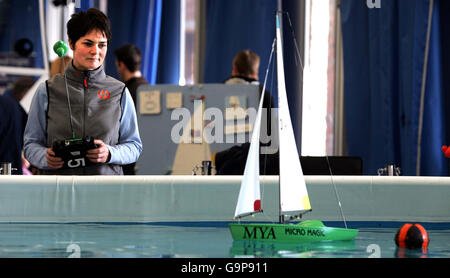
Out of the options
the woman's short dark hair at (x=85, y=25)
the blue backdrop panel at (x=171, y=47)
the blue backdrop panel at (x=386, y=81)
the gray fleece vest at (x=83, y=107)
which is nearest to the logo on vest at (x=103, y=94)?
the gray fleece vest at (x=83, y=107)

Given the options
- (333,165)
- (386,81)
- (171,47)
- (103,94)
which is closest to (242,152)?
(333,165)

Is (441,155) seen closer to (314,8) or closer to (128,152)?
(314,8)

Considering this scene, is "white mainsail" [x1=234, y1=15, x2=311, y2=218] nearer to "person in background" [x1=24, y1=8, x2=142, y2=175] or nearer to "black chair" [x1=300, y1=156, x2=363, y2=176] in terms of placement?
"person in background" [x1=24, y1=8, x2=142, y2=175]

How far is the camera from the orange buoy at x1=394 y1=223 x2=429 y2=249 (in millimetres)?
2545

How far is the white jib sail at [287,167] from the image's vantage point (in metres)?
2.77

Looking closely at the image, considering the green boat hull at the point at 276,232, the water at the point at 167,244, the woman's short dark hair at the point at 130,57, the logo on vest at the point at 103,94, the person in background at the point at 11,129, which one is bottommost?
the water at the point at 167,244

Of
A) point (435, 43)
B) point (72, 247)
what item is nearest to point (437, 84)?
point (435, 43)

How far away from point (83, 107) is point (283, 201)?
0.96 m

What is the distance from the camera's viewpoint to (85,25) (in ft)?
9.64

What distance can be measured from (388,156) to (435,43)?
1.07 m

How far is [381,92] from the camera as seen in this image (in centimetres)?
646

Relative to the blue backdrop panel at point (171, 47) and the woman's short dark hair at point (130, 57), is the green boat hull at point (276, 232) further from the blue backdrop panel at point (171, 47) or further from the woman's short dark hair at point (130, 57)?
the blue backdrop panel at point (171, 47)

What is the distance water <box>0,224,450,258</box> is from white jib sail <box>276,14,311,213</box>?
0.77 feet

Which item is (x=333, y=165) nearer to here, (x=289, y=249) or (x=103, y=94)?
(x=103, y=94)
